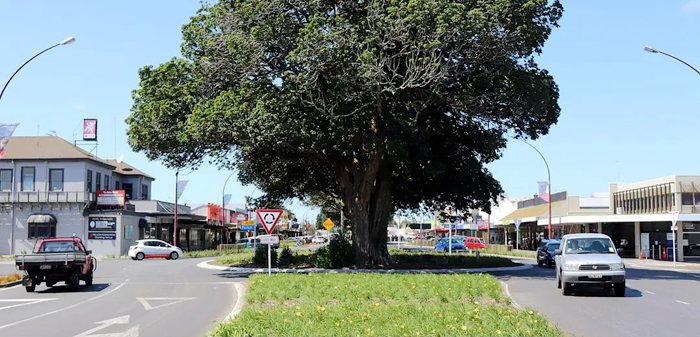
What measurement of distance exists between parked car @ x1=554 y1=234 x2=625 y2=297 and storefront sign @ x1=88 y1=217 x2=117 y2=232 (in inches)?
1647

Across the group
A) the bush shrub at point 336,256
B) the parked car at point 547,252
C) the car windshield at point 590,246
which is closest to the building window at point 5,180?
the bush shrub at point 336,256

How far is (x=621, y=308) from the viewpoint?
52.5 feet

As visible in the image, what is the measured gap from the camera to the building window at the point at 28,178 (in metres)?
53.7

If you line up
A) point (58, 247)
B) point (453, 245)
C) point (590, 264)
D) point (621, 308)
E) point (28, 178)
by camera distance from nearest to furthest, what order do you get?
1. point (621, 308)
2. point (590, 264)
3. point (58, 247)
4. point (28, 178)
5. point (453, 245)

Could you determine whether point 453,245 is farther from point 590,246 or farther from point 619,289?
point 619,289

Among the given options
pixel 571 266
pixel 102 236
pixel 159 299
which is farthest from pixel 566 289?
pixel 102 236

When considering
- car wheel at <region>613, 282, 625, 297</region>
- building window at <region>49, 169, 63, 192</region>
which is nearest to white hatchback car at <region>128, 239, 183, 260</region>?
building window at <region>49, 169, 63, 192</region>

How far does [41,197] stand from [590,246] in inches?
1785

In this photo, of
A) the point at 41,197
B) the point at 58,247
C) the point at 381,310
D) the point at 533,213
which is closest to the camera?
the point at 381,310

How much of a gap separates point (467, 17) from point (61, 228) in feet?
133

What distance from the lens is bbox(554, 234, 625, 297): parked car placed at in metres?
18.4

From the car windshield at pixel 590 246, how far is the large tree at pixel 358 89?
8.27m

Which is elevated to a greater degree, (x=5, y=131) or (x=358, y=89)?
(x=358, y=89)

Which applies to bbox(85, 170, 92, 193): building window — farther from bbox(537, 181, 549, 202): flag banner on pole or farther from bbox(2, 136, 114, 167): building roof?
bbox(537, 181, 549, 202): flag banner on pole
